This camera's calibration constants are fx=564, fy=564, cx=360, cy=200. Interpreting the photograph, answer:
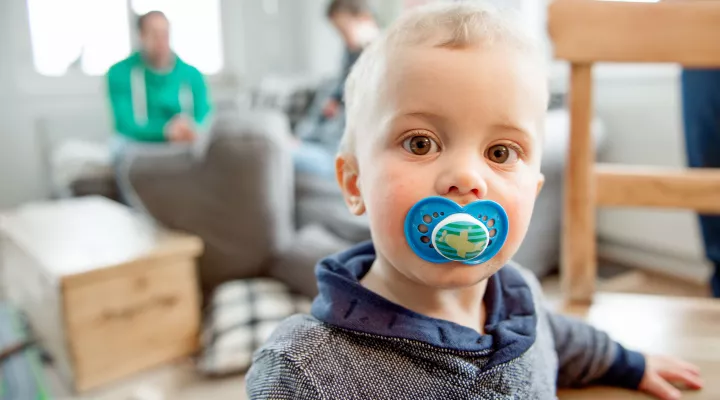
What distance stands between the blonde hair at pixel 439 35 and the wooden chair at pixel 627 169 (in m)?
0.32

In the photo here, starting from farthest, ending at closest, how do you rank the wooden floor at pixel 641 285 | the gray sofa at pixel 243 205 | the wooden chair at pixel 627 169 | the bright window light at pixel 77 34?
the bright window light at pixel 77 34, the wooden floor at pixel 641 285, the gray sofa at pixel 243 205, the wooden chair at pixel 627 169

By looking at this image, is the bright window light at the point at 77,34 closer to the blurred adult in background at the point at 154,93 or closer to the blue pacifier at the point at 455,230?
the blurred adult in background at the point at 154,93

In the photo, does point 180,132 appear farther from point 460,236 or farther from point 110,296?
point 460,236

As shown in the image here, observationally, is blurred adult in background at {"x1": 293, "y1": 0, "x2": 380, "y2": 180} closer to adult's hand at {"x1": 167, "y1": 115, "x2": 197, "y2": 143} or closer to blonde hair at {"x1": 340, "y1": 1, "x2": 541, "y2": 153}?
adult's hand at {"x1": 167, "y1": 115, "x2": 197, "y2": 143}

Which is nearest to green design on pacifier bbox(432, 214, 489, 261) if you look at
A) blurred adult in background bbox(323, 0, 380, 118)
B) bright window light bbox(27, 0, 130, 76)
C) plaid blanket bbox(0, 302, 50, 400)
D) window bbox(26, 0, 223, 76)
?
plaid blanket bbox(0, 302, 50, 400)

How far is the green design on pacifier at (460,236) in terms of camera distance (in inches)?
15.8

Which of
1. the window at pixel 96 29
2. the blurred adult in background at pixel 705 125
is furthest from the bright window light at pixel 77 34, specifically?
the blurred adult in background at pixel 705 125

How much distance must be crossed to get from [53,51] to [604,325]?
3787 mm

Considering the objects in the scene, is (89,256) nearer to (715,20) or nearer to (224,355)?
(224,355)

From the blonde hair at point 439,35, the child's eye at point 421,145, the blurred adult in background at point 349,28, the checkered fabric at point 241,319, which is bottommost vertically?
the checkered fabric at point 241,319

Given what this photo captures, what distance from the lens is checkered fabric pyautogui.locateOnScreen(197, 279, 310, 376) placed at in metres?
1.47

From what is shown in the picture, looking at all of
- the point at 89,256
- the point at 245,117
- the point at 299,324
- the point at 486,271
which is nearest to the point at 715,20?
the point at 486,271

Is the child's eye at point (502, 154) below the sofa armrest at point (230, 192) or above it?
above

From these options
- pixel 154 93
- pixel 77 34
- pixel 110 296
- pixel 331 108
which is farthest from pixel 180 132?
pixel 77 34
